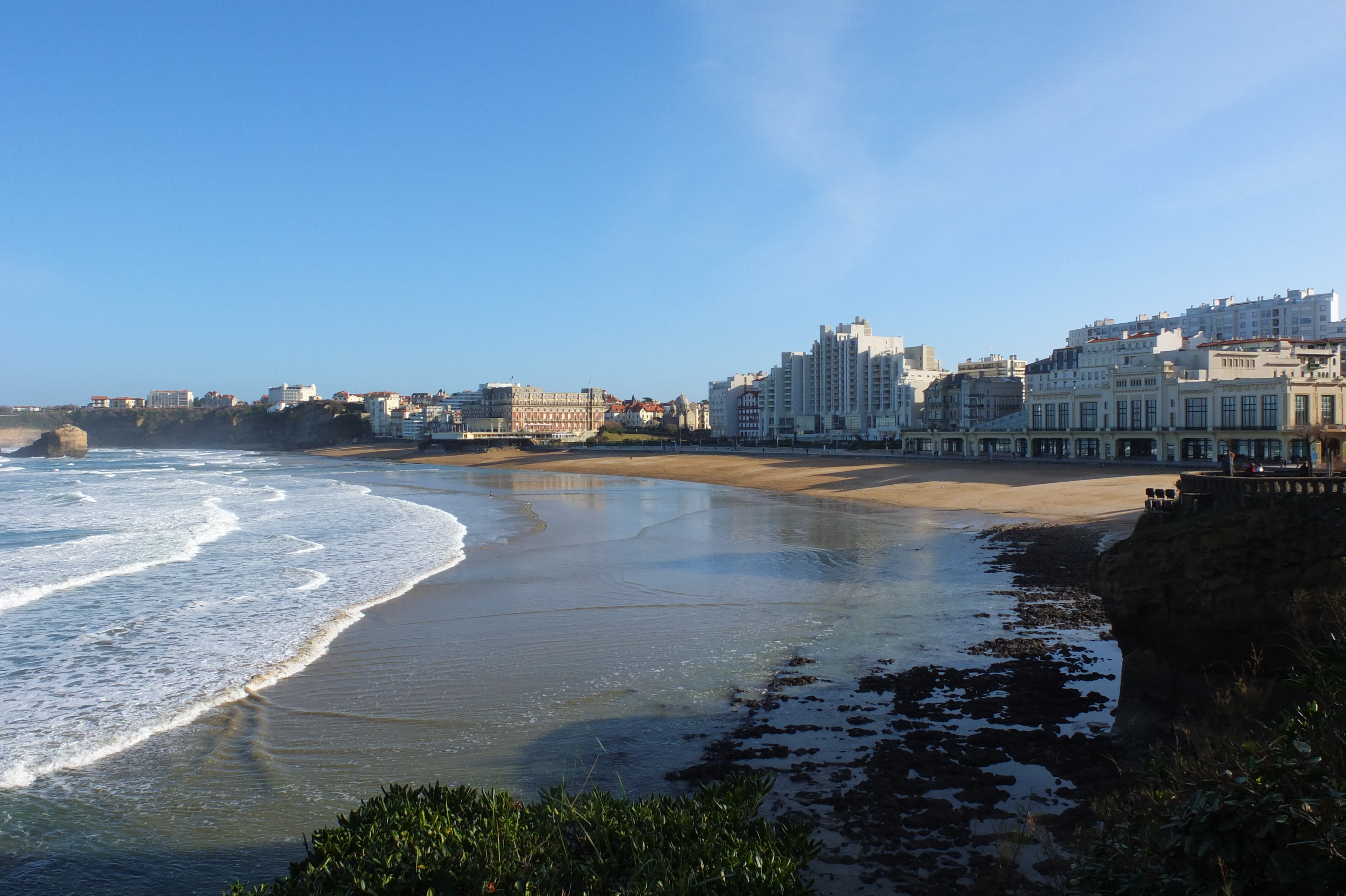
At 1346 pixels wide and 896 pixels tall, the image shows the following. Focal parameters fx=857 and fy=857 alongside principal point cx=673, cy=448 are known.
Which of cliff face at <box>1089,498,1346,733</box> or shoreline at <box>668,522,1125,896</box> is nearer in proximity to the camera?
shoreline at <box>668,522,1125,896</box>

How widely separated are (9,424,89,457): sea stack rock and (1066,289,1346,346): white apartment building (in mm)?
130573

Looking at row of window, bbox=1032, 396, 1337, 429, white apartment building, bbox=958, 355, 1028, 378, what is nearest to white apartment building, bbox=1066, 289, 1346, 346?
white apartment building, bbox=958, 355, 1028, 378

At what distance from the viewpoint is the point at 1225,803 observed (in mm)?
4582

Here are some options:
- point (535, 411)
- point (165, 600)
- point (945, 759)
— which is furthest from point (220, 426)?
point (945, 759)

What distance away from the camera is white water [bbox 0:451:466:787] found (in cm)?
1110

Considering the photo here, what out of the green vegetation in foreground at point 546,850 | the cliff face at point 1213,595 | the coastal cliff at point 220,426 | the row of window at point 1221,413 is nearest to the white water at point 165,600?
the green vegetation in foreground at point 546,850

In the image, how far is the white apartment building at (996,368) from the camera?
335 ft

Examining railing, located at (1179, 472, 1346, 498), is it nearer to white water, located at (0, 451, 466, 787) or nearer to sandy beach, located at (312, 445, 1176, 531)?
white water, located at (0, 451, 466, 787)

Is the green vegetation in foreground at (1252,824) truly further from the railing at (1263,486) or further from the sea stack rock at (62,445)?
the sea stack rock at (62,445)

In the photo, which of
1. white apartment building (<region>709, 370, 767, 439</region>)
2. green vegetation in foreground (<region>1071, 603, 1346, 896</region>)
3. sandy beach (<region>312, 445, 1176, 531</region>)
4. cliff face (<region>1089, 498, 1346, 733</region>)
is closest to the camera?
green vegetation in foreground (<region>1071, 603, 1346, 896</region>)

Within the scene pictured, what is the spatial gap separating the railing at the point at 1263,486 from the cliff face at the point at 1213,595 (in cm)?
20

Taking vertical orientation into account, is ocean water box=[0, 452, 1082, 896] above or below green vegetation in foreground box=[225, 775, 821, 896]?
below

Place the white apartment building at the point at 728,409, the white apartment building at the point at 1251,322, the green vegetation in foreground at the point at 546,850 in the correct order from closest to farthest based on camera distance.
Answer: the green vegetation in foreground at the point at 546,850
the white apartment building at the point at 1251,322
the white apartment building at the point at 728,409

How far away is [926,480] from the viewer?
49.6m
